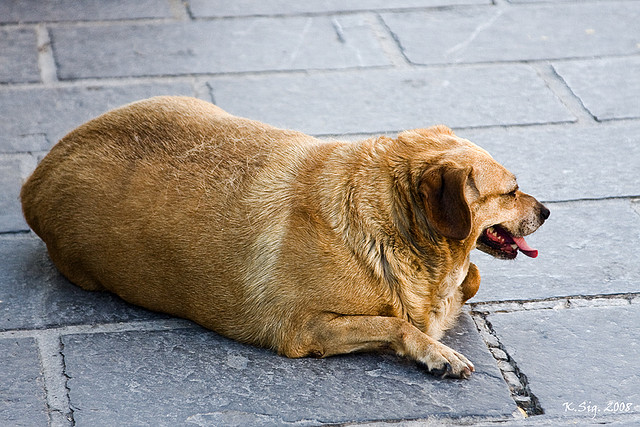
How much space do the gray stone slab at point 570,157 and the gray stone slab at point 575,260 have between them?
6.3 inches

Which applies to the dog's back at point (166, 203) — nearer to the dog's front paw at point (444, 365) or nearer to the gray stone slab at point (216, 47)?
the dog's front paw at point (444, 365)

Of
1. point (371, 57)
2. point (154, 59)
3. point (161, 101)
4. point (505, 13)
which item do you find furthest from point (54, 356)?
point (505, 13)

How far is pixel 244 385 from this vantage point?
3.71 metres

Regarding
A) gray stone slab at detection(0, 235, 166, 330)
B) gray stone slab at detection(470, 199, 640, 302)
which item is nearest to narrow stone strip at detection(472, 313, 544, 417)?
gray stone slab at detection(470, 199, 640, 302)

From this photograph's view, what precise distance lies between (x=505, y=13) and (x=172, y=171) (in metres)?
4.32

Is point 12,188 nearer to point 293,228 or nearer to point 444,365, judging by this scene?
point 293,228

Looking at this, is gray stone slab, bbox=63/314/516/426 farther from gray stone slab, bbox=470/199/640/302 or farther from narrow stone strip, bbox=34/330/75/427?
gray stone slab, bbox=470/199/640/302

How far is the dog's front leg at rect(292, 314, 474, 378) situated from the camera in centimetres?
375

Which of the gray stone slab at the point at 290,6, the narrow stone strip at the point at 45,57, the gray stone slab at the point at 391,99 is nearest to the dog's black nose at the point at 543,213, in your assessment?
the gray stone slab at the point at 391,99

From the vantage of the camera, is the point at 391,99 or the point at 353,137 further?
the point at 391,99

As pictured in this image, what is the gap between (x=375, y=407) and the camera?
359 centimetres

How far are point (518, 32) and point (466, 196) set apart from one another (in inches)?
148

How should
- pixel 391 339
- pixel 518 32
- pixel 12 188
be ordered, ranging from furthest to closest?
pixel 518 32 < pixel 12 188 < pixel 391 339

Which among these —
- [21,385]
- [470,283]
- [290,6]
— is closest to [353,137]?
[470,283]
